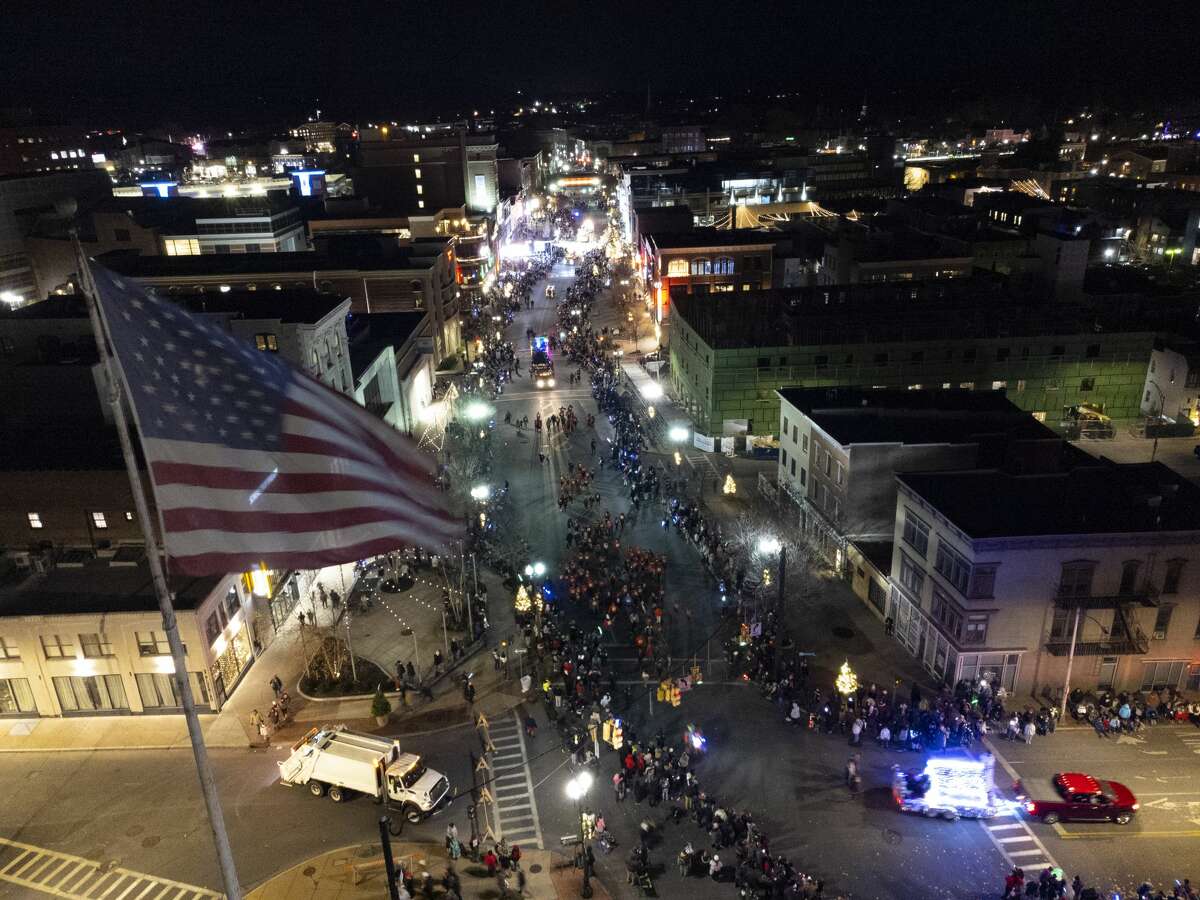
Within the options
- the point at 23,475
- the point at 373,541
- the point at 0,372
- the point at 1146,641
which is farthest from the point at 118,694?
the point at 1146,641

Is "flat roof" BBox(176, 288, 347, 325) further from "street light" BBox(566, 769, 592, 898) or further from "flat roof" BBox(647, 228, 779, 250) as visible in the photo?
"flat roof" BBox(647, 228, 779, 250)

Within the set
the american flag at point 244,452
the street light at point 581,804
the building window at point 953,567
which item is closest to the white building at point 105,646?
the street light at point 581,804

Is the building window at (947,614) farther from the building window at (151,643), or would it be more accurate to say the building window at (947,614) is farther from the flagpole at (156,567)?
the building window at (151,643)

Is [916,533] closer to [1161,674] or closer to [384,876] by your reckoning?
[1161,674]

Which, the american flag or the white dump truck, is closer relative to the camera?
the american flag

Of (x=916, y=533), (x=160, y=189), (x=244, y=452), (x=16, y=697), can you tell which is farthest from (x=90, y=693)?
(x=160, y=189)

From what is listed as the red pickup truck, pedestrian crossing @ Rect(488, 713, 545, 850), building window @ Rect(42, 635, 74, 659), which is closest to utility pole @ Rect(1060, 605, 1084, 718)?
the red pickup truck

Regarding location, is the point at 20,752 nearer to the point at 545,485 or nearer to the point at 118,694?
the point at 118,694
